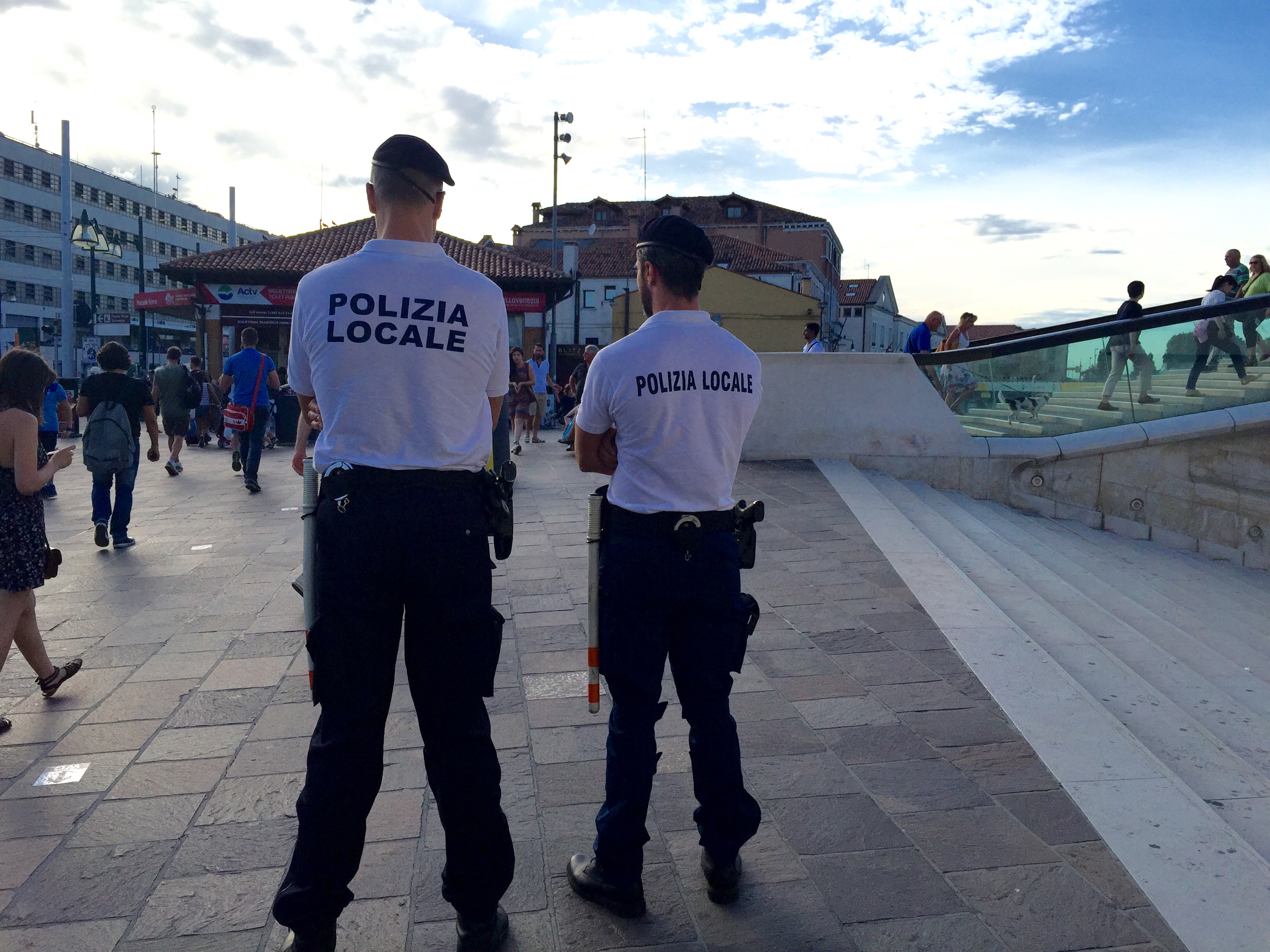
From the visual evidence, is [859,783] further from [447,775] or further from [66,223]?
[66,223]

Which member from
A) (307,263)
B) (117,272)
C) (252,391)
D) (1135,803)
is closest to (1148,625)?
(1135,803)

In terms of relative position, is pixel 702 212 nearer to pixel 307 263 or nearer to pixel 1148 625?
pixel 307 263

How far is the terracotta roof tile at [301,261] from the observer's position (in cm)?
3150

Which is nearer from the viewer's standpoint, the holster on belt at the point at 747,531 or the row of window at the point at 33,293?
the holster on belt at the point at 747,531

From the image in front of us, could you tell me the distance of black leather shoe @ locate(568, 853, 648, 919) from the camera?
8.15 ft

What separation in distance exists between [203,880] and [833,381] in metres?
9.08

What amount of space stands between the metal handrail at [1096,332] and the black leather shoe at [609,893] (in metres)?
9.23

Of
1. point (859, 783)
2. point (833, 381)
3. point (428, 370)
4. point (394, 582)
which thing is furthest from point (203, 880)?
point (833, 381)

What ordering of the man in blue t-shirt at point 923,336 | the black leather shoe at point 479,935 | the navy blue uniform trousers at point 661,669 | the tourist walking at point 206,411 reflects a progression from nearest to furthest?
the black leather shoe at point 479,935 → the navy blue uniform trousers at point 661,669 → the man in blue t-shirt at point 923,336 → the tourist walking at point 206,411

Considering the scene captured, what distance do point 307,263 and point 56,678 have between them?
101 ft

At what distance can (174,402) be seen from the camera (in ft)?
38.9

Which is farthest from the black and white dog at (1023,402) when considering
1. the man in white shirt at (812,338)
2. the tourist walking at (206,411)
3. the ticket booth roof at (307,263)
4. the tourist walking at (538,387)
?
the ticket booth roof at (307,263)

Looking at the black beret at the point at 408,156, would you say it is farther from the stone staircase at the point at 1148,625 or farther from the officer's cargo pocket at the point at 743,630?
the stone staircase at the point at 1148,625

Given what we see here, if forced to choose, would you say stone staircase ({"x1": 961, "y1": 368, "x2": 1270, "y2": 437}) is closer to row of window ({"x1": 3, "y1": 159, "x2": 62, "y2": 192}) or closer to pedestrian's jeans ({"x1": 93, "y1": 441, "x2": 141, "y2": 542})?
pedestrian's jeans ({"x1": 93, "y1": 441, "x2": 141, "y2": 542})
